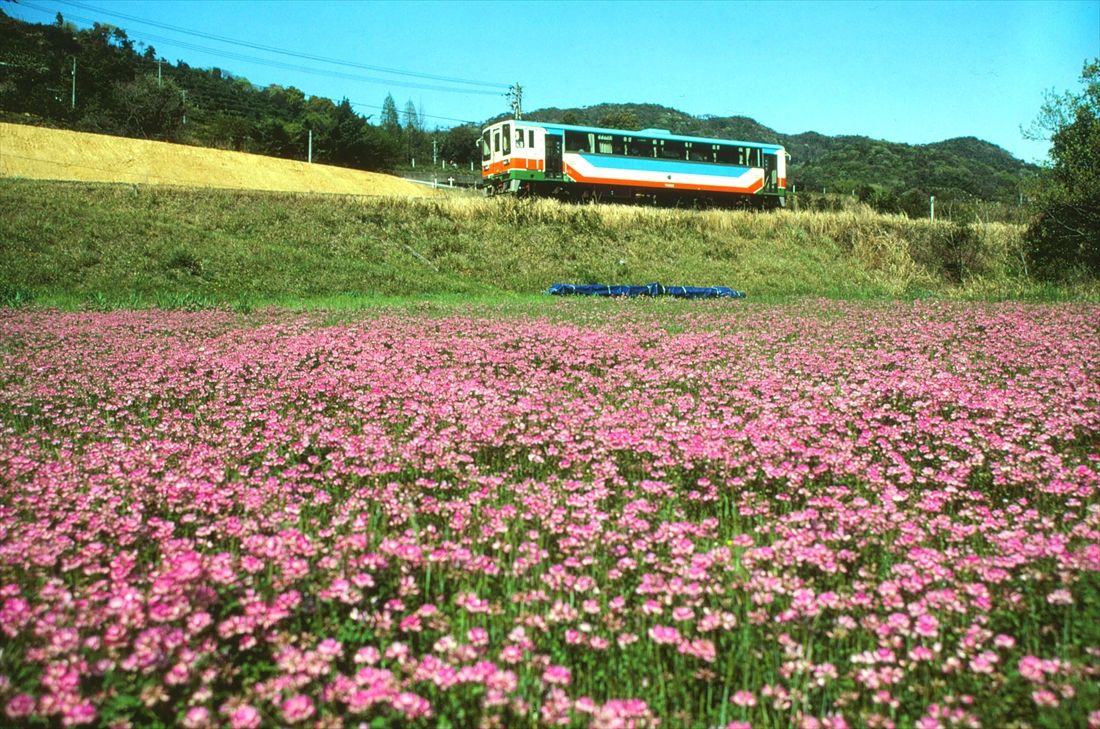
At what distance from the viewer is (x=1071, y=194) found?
26.8m

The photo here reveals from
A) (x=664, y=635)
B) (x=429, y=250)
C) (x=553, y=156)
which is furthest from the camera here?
(x=553, y=156)

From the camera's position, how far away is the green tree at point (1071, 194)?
26234 mm

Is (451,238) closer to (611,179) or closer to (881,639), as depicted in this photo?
(611,179)

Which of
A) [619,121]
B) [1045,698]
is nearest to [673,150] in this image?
[1045,698]

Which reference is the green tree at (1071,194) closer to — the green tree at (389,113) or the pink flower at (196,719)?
the pink flower at (196,719)

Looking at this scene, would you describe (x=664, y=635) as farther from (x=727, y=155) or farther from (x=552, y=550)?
(x=727, y=155)

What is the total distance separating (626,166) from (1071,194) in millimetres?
23140

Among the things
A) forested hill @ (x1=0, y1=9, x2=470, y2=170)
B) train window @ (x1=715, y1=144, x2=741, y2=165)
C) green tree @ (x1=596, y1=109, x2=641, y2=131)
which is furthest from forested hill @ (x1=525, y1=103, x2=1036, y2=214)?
train window @ (x1=715, y1=144, x2=741, y2=165)

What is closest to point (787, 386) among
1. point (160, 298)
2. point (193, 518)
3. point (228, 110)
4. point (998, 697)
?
point (998, 697)

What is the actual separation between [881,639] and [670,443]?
2696mm

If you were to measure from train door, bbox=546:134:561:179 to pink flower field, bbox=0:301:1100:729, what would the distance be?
3439 cm

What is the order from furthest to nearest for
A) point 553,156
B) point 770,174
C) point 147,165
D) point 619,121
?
point 619,121
point 147,165
point 770,174
point 553,156

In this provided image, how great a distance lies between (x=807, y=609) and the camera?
293 cm

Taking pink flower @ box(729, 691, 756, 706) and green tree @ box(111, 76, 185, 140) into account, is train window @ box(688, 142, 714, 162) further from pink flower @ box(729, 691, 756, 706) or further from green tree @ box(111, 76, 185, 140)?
green tree @ box(111, 76, 185, 140)
